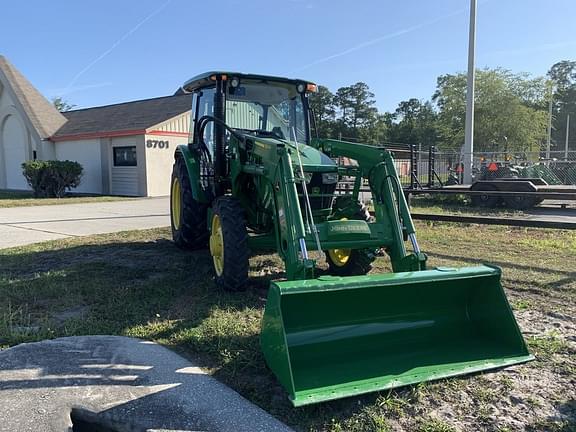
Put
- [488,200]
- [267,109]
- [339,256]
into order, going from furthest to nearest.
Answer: [488,200], [267,109], [339,256]

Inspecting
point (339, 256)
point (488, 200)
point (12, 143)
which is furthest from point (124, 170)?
point (339, 256)

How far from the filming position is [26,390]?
10.3ft

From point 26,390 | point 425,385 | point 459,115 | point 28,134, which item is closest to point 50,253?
point 26,390

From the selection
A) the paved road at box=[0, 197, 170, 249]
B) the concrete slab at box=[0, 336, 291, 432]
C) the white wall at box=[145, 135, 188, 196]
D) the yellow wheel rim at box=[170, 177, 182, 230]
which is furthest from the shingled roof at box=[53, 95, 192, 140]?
the concrete slab at box=[0, 336, 291, 432]

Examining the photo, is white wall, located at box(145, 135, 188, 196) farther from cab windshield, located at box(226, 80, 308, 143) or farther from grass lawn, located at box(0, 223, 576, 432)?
cab windshield, located at box(226, 80, 308, 143)

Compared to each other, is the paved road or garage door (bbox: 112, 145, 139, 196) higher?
garage door (bbox: 112, 145, 139, 196)

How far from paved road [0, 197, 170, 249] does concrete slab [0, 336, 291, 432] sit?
19.4 feet

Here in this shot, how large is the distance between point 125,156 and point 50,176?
3180mm

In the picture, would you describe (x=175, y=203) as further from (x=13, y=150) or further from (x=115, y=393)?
(x=13, y=150)

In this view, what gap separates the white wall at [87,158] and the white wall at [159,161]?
334cm

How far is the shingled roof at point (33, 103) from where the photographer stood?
2409 centimetres

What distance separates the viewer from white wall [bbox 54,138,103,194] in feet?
74.0

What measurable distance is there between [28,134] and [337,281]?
25.6 m

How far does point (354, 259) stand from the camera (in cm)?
584
